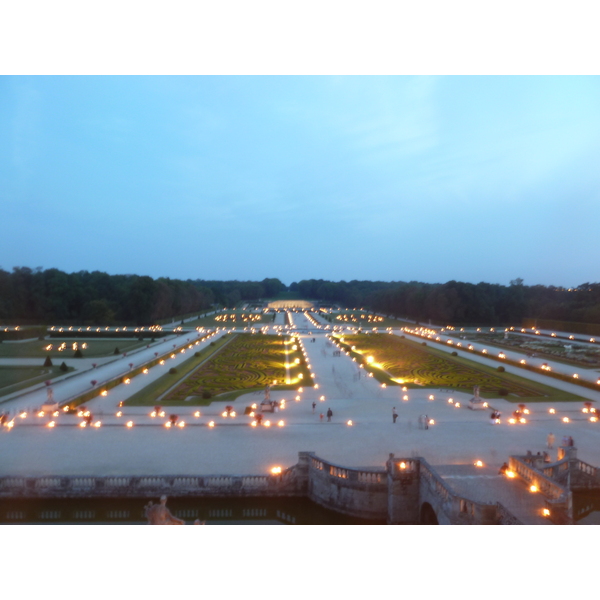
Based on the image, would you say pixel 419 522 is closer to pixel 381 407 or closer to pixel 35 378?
pixel 381 407

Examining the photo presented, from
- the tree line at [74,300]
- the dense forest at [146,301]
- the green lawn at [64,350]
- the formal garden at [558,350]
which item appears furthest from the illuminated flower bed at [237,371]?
the dense forest at [146,301]

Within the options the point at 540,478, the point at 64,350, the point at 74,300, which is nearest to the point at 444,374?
the point at 540,478

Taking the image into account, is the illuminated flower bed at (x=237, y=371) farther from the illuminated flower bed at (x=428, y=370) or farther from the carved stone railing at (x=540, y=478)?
the carved stone railing at (x=540, y=478)

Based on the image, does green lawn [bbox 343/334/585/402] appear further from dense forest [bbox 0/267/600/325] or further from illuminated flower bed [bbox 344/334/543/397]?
dense forest [bbox 0/267/600/325]

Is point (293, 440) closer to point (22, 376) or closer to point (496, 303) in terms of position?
point (22, 376)

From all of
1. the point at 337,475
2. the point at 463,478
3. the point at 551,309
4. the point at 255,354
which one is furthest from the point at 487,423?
the point at 551,309

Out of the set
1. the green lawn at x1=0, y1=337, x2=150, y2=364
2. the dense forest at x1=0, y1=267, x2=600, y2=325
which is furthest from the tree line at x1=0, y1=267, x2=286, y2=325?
the green lawn at x1=0, y1=337, x2=150, y2=364
